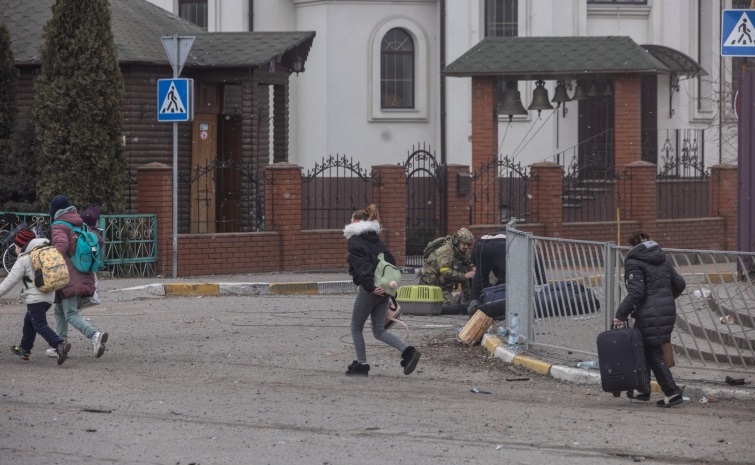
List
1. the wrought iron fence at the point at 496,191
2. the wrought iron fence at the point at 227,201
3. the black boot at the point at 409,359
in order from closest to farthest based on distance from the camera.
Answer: the black boot at the point at 409,359 → the wrought iron fence at the point at 227,201 → the wrought iron fence at the point at 496,191

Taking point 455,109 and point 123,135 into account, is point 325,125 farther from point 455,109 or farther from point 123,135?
point 123,135

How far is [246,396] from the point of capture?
35.9ft

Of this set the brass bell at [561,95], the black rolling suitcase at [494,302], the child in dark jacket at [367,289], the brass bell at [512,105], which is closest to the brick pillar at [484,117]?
the brass bell at [512,105]

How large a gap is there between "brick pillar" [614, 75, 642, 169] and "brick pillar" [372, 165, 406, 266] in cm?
486

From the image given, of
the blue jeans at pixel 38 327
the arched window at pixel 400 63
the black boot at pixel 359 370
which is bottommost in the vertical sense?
the black boot at pixel 359 370

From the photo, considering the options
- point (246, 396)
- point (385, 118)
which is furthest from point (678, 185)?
point (246, 396)

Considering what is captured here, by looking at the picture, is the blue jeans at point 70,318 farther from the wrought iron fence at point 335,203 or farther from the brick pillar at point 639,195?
the brick pillar at point 639,195

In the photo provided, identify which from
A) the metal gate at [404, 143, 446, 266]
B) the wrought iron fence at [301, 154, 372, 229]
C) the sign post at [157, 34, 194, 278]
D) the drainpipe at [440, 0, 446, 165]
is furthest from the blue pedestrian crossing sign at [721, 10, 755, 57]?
the drainpipe at [440, 0, 446, 165]

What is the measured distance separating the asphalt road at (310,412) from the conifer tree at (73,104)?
6358 millimetres

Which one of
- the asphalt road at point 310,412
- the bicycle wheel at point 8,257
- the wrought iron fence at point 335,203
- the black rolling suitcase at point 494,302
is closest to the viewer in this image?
the asphalt road at point 310,412

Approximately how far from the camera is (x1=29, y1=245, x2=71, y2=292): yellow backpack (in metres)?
12.5

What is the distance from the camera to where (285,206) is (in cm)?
2219

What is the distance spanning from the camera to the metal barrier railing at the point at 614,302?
36.9 feet

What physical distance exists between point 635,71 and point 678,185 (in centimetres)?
319
